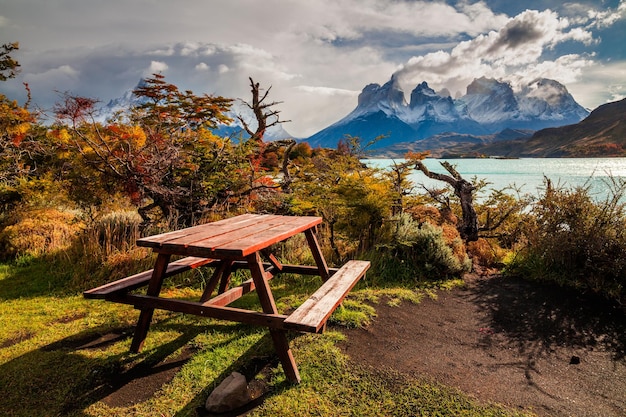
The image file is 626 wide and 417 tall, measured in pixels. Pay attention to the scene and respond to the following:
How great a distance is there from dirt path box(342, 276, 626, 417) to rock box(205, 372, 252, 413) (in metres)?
1.09

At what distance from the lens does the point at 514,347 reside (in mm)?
3730

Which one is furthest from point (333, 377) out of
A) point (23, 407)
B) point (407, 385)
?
point (23, 407)

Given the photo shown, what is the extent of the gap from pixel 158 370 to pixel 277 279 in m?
2.65

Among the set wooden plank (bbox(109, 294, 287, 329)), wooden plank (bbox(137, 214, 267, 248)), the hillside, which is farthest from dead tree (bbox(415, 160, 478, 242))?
the hillside

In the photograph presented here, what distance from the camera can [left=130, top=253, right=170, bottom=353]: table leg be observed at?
3.25 m

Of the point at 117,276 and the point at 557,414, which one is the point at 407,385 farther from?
the point at 117,276

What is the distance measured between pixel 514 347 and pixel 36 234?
25.7ft

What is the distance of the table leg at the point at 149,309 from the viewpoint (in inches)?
128

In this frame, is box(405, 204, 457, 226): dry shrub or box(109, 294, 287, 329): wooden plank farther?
box(405, 204, 457, 226): dry shrub

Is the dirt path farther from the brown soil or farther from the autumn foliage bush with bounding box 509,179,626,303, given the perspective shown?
the autumn foliage bush with bounding box 509,179,626,303

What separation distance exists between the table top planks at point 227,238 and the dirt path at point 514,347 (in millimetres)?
1337

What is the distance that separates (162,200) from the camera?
6.74m

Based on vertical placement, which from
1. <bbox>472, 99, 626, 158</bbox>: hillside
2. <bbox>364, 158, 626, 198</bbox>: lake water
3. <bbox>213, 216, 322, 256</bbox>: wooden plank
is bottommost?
<bbox>364, 158, 626, 198</bbox>: lake water

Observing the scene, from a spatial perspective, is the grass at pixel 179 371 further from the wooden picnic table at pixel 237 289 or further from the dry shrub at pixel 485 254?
the dry shrub at pixel 485 254
